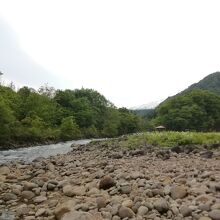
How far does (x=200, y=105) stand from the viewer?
78.2m

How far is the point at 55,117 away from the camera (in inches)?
2736

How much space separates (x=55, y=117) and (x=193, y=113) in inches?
998

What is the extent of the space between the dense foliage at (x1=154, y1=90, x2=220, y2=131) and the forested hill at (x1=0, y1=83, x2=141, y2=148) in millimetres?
10613

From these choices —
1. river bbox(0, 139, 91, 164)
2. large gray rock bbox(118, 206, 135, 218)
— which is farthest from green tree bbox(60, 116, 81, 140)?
large gray rock bbox(118, 206, 135, 218)

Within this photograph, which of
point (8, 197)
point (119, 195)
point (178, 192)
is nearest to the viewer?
point (178, 192)

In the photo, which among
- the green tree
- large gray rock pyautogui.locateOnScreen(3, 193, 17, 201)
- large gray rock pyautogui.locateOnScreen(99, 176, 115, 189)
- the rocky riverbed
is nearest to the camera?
the rocky riverbed

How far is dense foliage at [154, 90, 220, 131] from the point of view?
240 ft

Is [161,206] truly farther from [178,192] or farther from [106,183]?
[106,183]

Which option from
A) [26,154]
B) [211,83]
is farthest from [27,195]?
[211,83]

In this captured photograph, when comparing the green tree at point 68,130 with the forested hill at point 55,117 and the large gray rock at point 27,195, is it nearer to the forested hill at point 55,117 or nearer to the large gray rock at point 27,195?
the forested hill at point 55,117

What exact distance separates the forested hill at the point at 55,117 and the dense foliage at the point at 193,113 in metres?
10.6

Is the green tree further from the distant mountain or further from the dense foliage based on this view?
the distant mountain

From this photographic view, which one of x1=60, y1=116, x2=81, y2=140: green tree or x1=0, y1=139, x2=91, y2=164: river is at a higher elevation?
x1=60, y1=116, x2=81, y2=140: green tree

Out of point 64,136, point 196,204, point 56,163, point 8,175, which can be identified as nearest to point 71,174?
point 8,175
